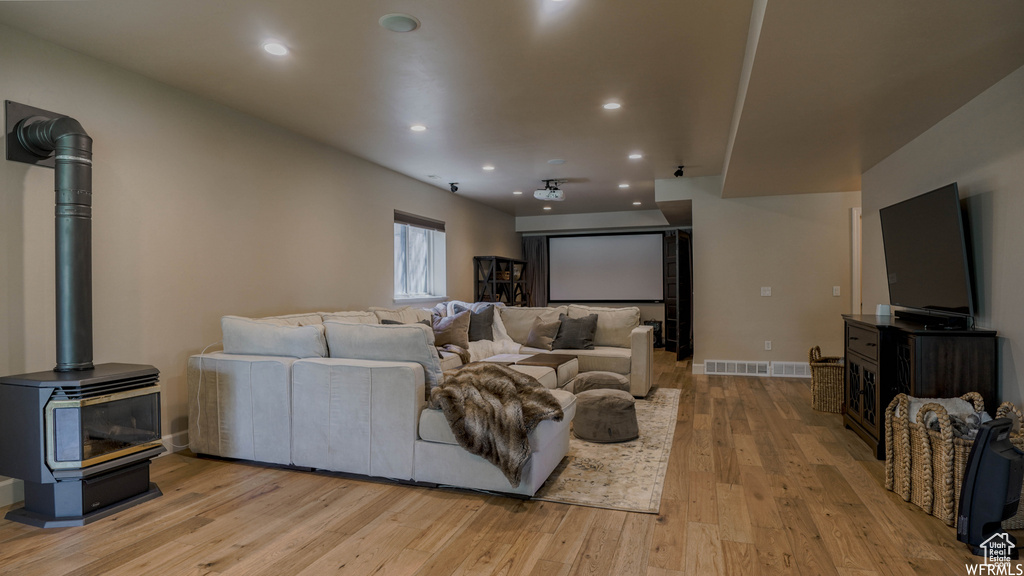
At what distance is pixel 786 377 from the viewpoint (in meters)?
6.79

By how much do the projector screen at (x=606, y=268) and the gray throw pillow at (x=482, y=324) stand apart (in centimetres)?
502

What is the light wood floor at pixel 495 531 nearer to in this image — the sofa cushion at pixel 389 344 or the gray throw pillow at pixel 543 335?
the sofa cushion at pixel 389 344

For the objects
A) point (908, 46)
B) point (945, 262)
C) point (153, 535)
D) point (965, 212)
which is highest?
point (908, 46)

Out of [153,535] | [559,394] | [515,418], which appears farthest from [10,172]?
[559,394]

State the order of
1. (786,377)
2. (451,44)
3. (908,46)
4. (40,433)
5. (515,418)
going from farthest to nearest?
(786,377)
(451,44)
(515,418)
(40,433)
(908,46)

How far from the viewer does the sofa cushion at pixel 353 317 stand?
4699mm

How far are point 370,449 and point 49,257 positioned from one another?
211 centimetres

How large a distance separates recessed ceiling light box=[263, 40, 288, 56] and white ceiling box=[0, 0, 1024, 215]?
0.05m

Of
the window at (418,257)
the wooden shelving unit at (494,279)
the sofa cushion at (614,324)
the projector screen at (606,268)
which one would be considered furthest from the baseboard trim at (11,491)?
the projector screen at (606,268)

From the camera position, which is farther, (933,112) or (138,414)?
(933,112)

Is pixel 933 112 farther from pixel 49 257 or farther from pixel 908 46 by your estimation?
pixel 49 257

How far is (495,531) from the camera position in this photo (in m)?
2.57

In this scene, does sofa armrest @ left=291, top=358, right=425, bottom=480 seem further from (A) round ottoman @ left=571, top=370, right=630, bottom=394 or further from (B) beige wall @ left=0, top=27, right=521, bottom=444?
(A) round ottoman @ left=571, top=370, right=630, bottom=394

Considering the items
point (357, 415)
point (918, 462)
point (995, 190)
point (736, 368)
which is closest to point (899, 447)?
point (918, 462)
